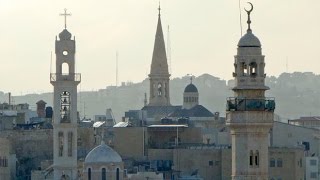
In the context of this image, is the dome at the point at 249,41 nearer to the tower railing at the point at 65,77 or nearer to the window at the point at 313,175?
the tower railing at the point at 65,77

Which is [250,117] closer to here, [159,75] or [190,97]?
[159,75]

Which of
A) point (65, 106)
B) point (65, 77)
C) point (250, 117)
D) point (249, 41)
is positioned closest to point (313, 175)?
point (65, 106)

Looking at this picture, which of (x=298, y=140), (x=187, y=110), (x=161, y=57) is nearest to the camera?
(x=298, y=140)

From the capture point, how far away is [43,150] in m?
112

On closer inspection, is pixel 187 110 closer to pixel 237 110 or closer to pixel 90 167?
pixel 90 167

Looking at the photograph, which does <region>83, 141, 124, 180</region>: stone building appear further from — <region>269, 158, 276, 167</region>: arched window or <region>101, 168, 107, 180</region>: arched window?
<region>269, 158, 276, 167</region>: arched window

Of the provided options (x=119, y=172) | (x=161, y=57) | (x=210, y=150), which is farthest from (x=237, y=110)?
(x=161, y=57)

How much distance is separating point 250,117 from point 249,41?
2004 mm

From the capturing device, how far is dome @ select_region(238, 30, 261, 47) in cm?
5212

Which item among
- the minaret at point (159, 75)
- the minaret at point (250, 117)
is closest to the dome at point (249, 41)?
the minaret at point (250, 117)

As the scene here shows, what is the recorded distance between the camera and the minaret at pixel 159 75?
154250 millimetres

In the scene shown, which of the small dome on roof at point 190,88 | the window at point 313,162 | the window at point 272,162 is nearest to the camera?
the window at point 272,162

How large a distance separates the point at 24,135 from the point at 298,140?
18441 millimetres

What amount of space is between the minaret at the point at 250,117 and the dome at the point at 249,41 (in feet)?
1.70
